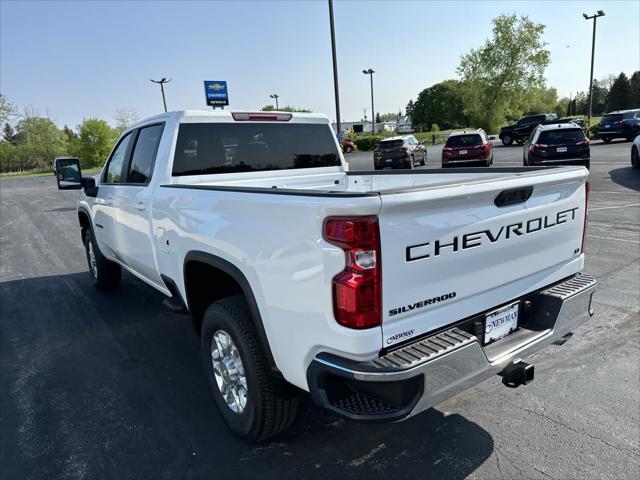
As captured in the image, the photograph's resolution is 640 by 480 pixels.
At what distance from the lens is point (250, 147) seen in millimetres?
4227

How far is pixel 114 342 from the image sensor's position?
4480mm

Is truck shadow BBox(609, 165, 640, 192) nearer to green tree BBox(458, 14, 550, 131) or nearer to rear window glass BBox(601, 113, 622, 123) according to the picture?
rear window glass BBox(601, 113, 622, 123)

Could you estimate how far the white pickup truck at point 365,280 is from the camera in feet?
6.55

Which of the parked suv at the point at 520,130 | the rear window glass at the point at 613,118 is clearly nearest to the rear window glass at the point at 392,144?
the rear window glass at the point at 613,118

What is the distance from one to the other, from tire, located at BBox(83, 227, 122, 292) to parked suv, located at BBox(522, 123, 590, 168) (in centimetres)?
1291

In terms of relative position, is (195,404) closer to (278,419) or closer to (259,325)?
(278,419)

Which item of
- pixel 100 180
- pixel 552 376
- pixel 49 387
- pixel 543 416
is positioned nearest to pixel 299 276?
pixel 543 416

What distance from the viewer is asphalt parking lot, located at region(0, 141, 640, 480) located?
262cm

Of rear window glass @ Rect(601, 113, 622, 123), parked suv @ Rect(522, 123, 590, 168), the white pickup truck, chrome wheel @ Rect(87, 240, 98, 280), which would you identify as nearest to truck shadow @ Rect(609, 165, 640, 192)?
parked suv @ Rect(522, 123, 590, 168)

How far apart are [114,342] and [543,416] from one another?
3708 millimetres

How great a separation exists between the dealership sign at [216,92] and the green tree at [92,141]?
91.5 feet

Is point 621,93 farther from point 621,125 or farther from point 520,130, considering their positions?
point 621,125

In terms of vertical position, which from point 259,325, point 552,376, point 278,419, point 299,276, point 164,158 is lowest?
point 552,376

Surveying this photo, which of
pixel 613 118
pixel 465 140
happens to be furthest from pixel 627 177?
pixel 613 118
